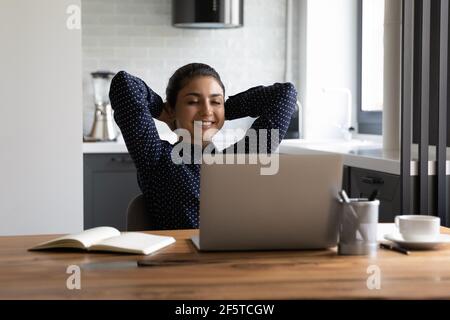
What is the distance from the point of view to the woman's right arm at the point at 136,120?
2.43 m

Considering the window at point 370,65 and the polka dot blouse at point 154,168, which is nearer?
the polka dot blouse at point 154,168

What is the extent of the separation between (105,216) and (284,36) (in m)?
1.96

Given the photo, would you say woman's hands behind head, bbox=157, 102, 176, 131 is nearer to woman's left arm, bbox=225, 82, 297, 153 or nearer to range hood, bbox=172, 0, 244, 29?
woman's left arm, bbox=225, 82, 297, 153

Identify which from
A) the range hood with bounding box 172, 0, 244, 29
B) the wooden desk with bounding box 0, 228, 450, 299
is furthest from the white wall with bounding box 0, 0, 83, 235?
the wooden desk with bounding box 0, 228, 450, 299

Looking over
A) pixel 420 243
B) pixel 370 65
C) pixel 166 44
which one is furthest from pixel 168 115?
pixel 370 65

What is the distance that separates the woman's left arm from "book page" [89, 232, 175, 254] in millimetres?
815

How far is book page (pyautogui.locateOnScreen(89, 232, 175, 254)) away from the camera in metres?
1.79

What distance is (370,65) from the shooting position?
5258 mm

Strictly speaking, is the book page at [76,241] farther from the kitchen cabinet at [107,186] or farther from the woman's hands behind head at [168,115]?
the kitchen cabinet at [107,186]

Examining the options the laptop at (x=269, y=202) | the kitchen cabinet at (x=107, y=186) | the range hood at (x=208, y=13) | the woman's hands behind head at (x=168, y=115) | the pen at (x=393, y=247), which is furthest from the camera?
the range hood at (x=208, y=13)

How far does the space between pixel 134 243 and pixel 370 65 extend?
3743 mm

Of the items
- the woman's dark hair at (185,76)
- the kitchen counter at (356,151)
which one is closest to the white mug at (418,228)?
the woman's dark hair at (185,76)
